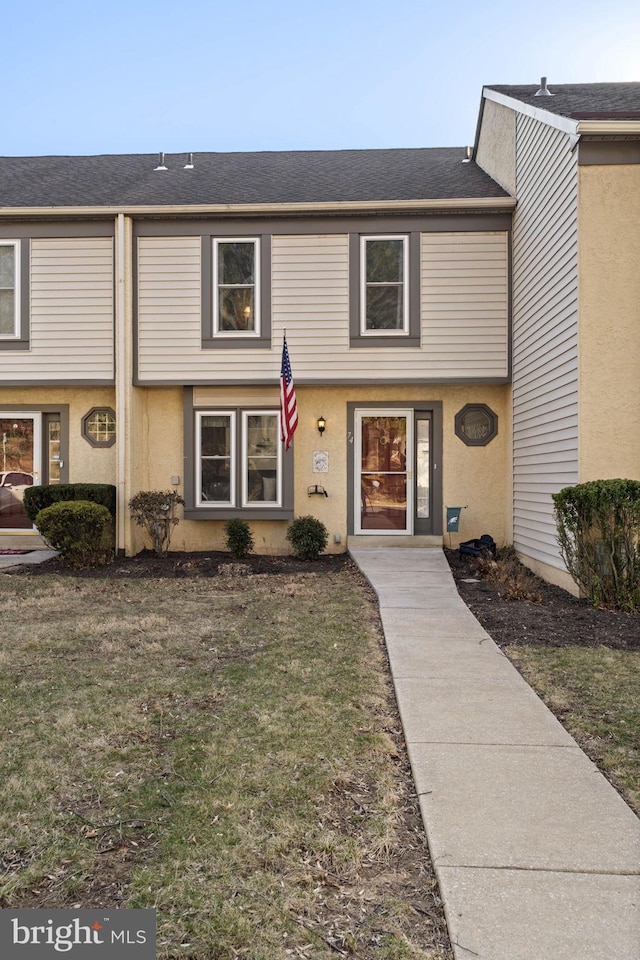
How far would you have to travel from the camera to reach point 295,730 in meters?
3.38

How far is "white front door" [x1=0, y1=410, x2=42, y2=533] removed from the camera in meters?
10.8

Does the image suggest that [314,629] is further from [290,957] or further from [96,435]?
[96,435]

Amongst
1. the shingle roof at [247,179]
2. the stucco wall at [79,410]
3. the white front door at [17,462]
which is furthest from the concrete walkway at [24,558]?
the shingle roof at [247,179]

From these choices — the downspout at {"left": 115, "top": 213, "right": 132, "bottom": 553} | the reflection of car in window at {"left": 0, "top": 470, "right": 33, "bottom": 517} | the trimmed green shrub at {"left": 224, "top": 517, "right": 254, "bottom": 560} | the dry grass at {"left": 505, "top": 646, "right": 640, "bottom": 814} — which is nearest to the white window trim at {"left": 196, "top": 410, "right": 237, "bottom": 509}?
the trimmed green shrub at {"left": 224, "top": 517, "right": 254, "bottom": 560}

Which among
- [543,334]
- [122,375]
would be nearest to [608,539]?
[543,334]

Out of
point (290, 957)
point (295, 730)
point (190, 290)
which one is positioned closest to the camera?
point (290, 957)

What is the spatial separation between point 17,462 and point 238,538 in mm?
4112

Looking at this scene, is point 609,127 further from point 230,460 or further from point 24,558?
point 24,558

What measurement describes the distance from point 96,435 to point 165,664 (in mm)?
6838

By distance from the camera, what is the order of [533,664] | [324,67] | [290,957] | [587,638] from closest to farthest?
[290,957], [533,664], [587,638], [324,67]

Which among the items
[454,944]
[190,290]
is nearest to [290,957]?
[454,944]

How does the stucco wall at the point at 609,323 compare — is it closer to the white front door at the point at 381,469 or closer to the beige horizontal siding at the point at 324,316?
the beige horizontal siding at the point at 324,316

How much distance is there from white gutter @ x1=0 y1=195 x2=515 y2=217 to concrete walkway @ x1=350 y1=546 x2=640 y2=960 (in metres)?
7.50

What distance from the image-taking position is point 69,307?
1023 centimetres
